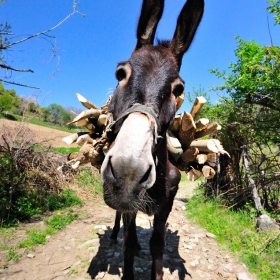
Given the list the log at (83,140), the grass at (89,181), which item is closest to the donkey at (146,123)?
the log at (83,140)

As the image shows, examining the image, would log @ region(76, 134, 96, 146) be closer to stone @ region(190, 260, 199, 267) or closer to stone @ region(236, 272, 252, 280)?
stone @ region(190, 260, 199, 267)

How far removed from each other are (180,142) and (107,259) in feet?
8.22

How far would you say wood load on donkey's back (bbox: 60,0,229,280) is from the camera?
154 centimetres

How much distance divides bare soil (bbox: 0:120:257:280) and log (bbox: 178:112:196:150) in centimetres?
220

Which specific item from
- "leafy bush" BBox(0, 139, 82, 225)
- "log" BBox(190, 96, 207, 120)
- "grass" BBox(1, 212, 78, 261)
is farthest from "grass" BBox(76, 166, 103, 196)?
"log" BBox(190, 96, 207, 120)

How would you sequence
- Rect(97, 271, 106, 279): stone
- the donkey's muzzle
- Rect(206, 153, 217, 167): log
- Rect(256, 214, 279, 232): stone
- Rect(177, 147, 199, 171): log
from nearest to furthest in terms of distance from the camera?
the donkey's muzzle, Rect(97, 271, 106, 279): stone, Rect(177, 147, 199, 171): log, Rect(206, 153, 217, 167): log, Rect(256, 214, 279, 232): stone

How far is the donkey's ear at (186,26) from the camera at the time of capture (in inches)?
102

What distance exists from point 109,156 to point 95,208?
6176 mm

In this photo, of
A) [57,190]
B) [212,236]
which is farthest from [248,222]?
[57,190]

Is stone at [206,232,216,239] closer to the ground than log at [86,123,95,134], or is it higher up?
closer to the ground

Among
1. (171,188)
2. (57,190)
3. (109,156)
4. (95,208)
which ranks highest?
(109,156)

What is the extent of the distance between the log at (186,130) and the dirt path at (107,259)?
7.20 feet

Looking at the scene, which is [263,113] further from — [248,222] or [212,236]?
[212,236]

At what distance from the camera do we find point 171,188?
9.34ft
